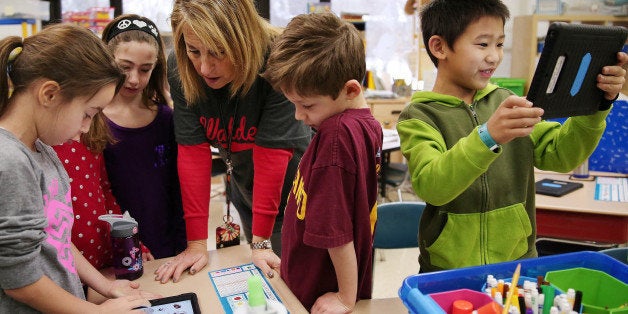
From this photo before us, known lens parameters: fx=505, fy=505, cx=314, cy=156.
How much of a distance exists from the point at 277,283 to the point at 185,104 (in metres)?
0.56

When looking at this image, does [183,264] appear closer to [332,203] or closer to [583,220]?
[332,203]

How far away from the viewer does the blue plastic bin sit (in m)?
0.85

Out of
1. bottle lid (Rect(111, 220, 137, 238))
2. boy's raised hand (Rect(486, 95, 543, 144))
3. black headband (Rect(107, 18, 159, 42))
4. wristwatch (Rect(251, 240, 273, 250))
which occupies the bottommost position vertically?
wristwatch (Rect(251, 240, 273, 250))

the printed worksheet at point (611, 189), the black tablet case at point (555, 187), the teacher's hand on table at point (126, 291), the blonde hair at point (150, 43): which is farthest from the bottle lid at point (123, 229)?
the printed worksheet at point (611, 189)

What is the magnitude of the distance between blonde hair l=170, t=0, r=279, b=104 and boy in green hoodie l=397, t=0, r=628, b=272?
1.35 feet

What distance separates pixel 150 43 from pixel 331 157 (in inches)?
30.0

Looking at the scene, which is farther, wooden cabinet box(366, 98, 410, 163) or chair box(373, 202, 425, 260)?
wooden cabinet box(366, 98, 410, 163)

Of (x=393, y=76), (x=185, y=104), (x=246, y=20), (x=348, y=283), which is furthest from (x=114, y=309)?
(x=393, y=76)

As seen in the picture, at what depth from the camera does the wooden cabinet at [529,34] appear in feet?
11.0

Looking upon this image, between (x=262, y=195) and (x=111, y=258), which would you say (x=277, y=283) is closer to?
(x=262, y=195)

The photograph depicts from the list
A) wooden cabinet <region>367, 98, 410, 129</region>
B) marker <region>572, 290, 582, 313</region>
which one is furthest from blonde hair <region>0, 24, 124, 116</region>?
wooden cabinet <region>367, 98, 410, 129</region>

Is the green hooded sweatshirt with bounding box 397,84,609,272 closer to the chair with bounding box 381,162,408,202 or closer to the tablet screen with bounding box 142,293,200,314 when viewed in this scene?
the tablet screen with bounding box 142,293,200,314

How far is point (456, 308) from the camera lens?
80 centimetres

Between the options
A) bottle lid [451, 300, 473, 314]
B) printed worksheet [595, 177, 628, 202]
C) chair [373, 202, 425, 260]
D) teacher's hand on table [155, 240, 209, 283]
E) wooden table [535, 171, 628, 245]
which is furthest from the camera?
printed worksheet [595, 177, 628, 202]
